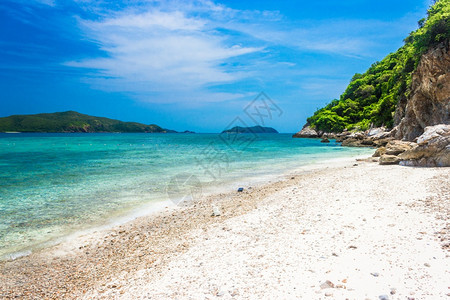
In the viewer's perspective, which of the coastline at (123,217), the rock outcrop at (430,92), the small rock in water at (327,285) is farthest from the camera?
A: the rock outcrop at (430,92)

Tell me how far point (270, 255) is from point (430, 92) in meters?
31.9

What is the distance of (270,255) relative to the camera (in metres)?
5.48

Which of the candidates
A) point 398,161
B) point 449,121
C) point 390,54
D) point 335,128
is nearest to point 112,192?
point 398,161

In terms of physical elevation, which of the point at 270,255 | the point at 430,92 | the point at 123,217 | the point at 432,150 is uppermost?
the point at 430,92

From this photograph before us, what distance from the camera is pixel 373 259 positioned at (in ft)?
16.0

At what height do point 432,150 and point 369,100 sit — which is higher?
point 369,100

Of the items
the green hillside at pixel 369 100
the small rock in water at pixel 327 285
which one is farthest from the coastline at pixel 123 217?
the green hillside at pixel 369 100

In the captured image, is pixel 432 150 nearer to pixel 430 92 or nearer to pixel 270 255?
pixel 270 255

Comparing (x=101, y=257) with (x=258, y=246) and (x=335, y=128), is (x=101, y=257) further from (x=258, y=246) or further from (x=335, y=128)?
(x=335, y=128)

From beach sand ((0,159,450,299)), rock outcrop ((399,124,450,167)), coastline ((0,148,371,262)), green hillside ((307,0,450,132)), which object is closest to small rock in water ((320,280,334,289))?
beach sand ((0,159,450,299))

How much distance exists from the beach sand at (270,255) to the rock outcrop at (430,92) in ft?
73.4

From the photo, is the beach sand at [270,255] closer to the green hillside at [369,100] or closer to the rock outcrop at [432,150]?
the rock outcrop at [432,150]

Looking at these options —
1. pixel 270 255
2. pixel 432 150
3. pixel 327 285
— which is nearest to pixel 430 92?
pixel 432 150

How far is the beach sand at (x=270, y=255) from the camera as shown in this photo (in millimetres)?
4305
